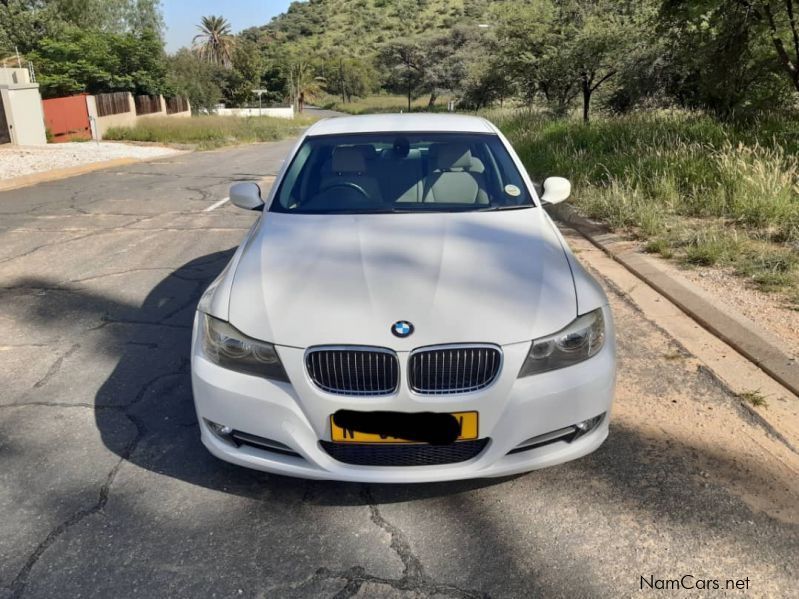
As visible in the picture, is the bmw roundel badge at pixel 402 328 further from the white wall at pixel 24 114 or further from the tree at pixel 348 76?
the tree at pixel 348 76

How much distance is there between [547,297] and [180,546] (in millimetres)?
1759

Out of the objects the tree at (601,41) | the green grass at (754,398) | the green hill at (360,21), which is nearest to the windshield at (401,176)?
the green grass at (754,398)

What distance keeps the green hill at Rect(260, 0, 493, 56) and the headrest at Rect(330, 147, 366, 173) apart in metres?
94.6

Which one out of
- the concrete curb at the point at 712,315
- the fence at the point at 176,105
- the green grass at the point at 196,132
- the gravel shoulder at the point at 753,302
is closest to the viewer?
the concrete curb at the point at 712,315

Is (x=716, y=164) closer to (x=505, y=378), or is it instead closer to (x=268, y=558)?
(x=505, y=378)

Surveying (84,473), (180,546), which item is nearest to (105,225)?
(84,473)

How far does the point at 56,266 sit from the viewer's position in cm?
652

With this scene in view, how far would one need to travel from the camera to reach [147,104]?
36.1 metres

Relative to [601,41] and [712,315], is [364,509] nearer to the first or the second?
[712,315]

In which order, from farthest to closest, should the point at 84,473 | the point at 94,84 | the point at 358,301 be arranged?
the point at 94,84 < the point at 84,473 < the point at 358,301

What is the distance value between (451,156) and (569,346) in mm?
1987

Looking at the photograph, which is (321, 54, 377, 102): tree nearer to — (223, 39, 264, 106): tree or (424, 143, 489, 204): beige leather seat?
(223, 39, 264, 106): tree

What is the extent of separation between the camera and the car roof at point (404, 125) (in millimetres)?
4328

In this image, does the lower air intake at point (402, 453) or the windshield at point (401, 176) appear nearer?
the lower air intake at point (402, 453)
